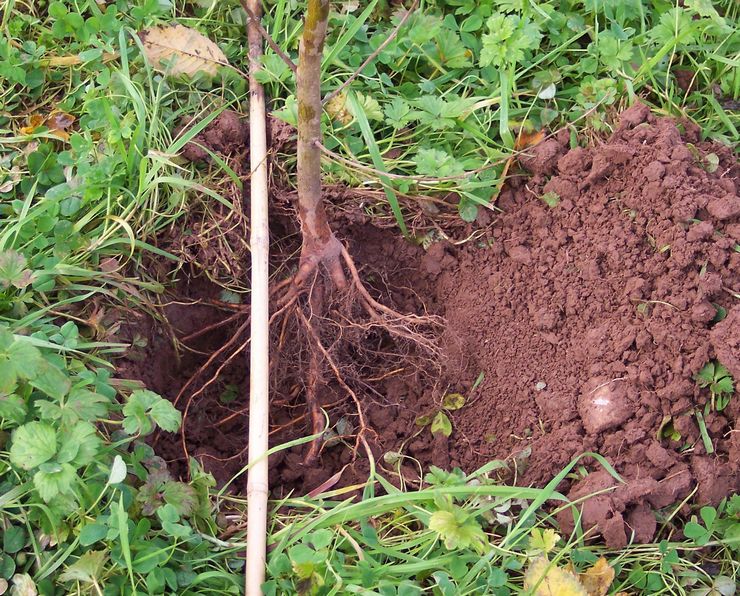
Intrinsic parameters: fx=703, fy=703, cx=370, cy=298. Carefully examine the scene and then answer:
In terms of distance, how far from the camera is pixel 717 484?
156 centimetres

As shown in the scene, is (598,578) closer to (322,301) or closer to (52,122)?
(322,301)

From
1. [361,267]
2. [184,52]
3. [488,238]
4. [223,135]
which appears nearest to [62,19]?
[184,52]

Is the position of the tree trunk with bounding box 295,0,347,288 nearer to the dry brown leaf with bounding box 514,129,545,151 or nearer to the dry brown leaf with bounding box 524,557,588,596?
the dry brown leaf with bounding box 514,129,545,151

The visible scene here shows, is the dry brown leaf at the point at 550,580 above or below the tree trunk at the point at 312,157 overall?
below

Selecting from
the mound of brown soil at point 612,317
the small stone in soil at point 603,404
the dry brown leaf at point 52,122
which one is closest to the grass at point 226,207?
the dry brown leaf at point 52,122

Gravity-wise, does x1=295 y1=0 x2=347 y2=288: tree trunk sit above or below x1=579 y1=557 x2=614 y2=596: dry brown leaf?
above

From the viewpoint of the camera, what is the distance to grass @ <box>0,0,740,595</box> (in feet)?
4.62

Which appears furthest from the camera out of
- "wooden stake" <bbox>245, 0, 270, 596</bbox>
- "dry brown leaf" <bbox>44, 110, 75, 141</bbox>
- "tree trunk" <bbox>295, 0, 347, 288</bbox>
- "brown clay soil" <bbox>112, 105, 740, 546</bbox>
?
"dry brown leaf" <bbox>44, 110, 75, 141</bbox>

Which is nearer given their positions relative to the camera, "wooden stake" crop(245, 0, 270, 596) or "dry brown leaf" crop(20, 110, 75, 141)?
"wooden stake" crop(245, 0, 270, 596)

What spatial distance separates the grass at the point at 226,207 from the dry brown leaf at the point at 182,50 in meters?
0.04

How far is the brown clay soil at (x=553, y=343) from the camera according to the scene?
161 cm

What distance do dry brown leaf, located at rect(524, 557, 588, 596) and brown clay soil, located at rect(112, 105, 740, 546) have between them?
0.54 feet

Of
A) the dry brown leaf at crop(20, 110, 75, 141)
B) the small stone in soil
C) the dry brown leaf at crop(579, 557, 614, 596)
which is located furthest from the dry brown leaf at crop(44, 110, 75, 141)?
the dry brown leaf at crop(579, 557, 614, 596)

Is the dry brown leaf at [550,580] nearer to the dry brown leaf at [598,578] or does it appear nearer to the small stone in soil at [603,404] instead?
the dry brown leaf at [598,578]
